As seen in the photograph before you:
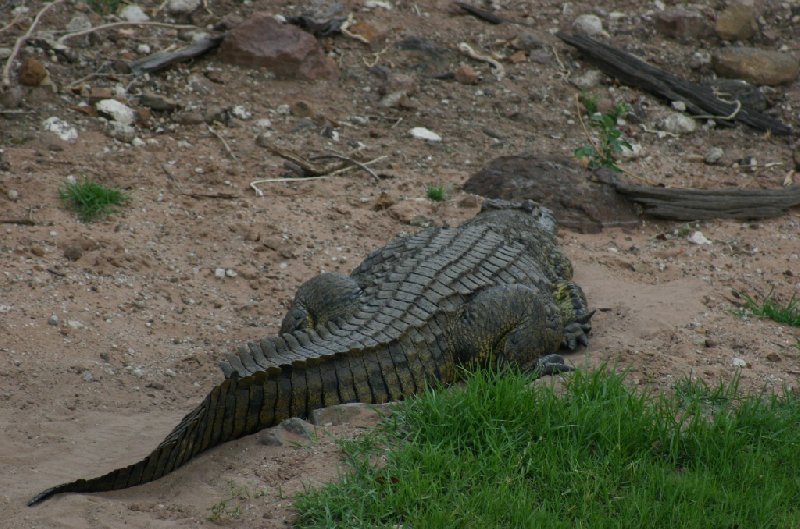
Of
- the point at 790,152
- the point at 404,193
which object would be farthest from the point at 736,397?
the point at 790,152

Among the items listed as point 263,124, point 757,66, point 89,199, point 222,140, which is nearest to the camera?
point 89,199

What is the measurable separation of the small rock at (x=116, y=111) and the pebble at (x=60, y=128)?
0.35m

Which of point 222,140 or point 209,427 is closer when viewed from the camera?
point 209,427

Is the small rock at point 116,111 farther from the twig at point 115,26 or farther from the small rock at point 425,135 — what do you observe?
the small rock at point 425,135

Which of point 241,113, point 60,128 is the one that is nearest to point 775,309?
point 241,113

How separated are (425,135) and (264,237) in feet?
7.75

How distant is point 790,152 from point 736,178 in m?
0.92

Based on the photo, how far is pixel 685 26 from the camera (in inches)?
412

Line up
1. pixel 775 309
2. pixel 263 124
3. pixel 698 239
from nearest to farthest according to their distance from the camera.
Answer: pixel 775 309 < pixel 698 239 < pixel 263 124

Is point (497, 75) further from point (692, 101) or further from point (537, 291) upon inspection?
point (537, 291)

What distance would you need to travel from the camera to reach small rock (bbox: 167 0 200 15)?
30.9ft

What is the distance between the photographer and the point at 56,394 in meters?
4.96

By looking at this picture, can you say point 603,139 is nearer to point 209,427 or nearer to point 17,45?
point 17,45

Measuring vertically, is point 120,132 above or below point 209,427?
below
